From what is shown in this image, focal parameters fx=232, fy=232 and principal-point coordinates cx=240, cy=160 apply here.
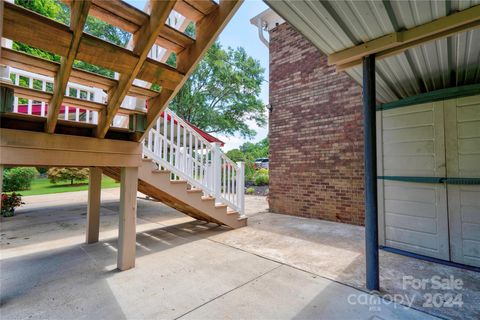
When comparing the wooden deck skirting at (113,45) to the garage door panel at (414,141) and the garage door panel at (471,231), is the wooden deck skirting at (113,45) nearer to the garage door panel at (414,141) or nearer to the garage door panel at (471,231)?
the garage door panel at (414,141)

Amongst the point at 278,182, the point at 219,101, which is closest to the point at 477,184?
the point at 278,182

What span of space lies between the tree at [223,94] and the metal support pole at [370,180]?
1162 centimetres

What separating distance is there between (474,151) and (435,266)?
167cm

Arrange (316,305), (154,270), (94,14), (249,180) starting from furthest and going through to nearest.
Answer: (249,180)
(154,270)
(316,305)
(94,14)

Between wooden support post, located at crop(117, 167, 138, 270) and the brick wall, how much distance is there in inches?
175

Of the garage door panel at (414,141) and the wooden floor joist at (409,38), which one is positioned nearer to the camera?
the wooden floor joist at (409,38)

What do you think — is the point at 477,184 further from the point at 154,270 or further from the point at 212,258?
the point at 154,270

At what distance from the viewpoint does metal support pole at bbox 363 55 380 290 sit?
254 cm

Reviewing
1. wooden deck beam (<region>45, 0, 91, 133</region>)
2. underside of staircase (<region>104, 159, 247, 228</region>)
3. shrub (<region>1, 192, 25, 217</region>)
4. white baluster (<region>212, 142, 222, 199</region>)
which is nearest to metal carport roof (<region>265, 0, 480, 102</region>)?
wooden deck beam (<region>45, 0, 91, 133</region>)

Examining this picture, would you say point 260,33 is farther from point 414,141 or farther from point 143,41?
point 143,41

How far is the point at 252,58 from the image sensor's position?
15.7m

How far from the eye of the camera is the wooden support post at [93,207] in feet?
13.5

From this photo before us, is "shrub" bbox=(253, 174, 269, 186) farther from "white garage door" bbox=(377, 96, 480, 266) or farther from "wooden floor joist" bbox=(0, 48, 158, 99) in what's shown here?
"wooden floor joist" bbox=(0, 48, 158, 99)

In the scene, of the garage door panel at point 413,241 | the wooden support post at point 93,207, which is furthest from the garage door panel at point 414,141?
the wooden support post at point 93,207
